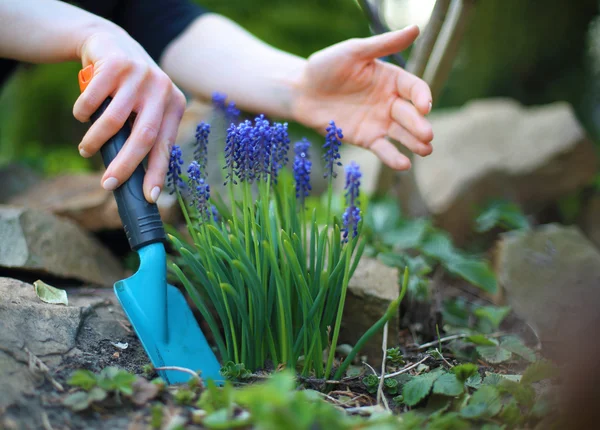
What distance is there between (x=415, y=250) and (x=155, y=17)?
4.92 ft

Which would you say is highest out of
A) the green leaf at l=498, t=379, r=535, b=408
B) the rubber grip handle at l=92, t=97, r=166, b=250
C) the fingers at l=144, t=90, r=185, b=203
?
the fingers at l=144, t=90, r=185, b=203

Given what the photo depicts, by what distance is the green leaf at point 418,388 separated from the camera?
1.19 meters

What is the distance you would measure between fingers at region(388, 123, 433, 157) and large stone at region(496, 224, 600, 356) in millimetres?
808

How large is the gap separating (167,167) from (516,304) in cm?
151

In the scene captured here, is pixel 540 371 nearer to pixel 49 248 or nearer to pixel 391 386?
pixel 391 386

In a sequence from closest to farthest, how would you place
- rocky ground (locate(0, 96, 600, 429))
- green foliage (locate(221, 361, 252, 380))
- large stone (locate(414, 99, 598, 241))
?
rocky ground (locate(0, 96, 600, 429)) < green foliage (locate(221, 361, 252, 380)) < large stone (locate(414, 99, 598, 241))

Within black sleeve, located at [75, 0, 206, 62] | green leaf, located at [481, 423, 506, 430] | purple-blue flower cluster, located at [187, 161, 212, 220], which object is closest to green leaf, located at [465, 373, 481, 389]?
green leaf, located at [481, 423, 506, 430]

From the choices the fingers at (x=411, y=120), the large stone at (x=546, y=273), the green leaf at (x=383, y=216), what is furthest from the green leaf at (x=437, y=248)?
the fingers at (x=411, y=120)

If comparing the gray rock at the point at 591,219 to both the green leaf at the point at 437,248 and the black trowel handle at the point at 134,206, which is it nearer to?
the green leaf at the point at 437,248

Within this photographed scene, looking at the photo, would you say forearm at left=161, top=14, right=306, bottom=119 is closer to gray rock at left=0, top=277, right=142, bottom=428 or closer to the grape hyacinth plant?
the grape hyacinth plant

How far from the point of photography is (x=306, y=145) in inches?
56.0

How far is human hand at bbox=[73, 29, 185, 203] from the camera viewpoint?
1325mm

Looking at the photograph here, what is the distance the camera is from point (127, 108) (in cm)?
135

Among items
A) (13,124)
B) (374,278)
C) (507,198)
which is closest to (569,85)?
(507,198)
